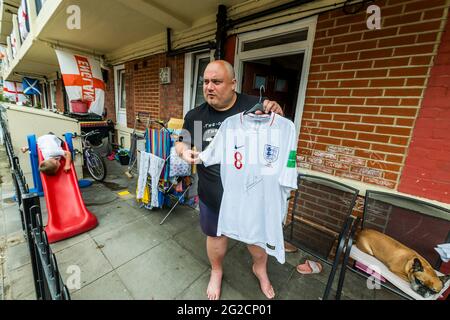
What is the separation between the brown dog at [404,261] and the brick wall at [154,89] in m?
3.51

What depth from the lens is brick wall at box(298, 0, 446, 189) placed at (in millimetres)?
1647

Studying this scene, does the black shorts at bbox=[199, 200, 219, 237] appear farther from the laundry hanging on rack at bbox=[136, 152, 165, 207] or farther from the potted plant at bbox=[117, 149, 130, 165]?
the potted plant at bbox=[117, 149, 130, 165]

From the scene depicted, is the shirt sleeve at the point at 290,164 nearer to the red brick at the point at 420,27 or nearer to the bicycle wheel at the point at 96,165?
the red brick at the point at 420,27

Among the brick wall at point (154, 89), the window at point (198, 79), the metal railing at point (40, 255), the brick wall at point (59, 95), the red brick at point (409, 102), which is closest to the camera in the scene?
the metal railing at point (40, 255)

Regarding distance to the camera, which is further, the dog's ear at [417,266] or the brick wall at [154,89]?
the brick wall at [154,89]

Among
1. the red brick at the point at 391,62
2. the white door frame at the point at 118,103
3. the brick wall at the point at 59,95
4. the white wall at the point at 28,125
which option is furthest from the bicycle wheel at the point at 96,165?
the brick wall at the point at 59,95

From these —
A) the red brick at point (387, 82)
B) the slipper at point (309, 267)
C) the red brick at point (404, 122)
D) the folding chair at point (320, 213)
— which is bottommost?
the slipper at point (309, 267)

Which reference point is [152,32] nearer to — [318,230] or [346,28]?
[346,28]

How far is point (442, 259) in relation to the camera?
1508 mm

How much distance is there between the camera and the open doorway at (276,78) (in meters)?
3.05

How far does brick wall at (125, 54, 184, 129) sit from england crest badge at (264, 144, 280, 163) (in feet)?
9.76
